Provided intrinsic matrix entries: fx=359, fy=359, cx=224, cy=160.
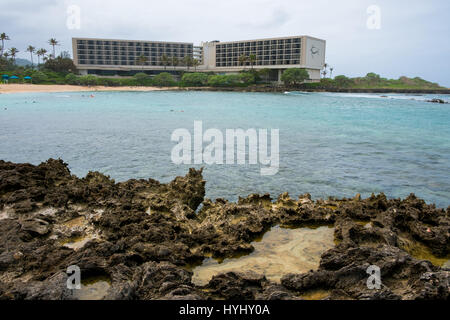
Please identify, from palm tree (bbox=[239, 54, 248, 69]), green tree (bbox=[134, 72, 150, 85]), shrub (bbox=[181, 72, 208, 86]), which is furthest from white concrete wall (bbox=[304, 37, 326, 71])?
green tree (bbox=[134, 72, 150, 85])

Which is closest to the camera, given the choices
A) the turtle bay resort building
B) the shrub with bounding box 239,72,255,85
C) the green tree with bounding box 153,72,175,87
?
the shrub with bounding box 239,72,255,85

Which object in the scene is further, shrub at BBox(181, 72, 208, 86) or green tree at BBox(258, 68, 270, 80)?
shrub at BBox(181, 72, 208, 86)

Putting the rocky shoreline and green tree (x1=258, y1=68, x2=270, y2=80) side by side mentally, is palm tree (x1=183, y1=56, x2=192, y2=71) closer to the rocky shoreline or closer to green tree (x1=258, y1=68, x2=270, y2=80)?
green tree (x1=258, y1=68, x2=270, y2=80)

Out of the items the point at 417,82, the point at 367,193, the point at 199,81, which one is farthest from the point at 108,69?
the point at 367,193

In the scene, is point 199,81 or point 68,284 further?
point 199,81

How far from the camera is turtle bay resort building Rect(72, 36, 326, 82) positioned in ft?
373

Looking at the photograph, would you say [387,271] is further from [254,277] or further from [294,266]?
[254,277]

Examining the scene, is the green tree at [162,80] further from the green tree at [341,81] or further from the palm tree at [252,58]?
the green tree at [341,81]

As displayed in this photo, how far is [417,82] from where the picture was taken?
442 ft

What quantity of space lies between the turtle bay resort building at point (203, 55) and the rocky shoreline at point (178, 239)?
357 ft

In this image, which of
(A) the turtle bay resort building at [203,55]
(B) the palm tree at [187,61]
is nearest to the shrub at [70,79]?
(A) the turtle bay resort building at [203,55]

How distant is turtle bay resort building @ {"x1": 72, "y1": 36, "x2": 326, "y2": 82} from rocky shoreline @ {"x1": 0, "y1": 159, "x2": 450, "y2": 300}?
109 meters

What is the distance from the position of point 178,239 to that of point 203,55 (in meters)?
140
